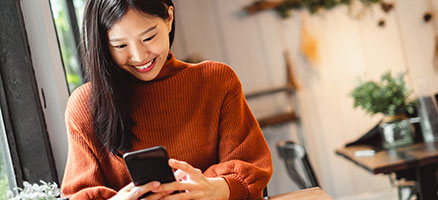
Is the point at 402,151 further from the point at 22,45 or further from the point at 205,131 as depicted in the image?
the point at 22,45

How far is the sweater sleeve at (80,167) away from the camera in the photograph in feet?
3.26

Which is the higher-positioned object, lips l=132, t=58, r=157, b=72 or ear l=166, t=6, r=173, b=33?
ear l=166, t=6, r=173, b=33

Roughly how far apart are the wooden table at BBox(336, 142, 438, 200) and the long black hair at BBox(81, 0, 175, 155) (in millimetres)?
1471

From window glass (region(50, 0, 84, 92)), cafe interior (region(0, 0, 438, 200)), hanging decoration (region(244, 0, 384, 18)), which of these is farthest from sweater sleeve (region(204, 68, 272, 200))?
hanging decoration (region(244, 0, 384, 18))

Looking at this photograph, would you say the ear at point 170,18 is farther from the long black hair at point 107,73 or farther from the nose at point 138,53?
the nose at point 138,53

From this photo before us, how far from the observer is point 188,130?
1.13 m

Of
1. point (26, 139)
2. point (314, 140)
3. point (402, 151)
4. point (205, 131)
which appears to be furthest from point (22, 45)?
point (314, 140)

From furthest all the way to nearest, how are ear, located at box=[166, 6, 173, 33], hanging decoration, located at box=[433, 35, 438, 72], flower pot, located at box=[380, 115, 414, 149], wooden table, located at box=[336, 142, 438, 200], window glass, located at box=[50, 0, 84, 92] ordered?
hanging decoration, located at box=[433, 35, 438, 72] → flower pot, located at box=[380, 115, 414, 149] → wooden table, located at box=[336, 142, 438, 200] → window glass, located at box=[50, 0, 84, 92] → ear, located at box=[166, 6, 173, 33]

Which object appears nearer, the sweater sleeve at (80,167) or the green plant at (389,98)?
the sweater sleeve at (80,167)

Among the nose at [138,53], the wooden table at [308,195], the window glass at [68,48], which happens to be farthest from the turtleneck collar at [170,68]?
the window glass at [68,48]

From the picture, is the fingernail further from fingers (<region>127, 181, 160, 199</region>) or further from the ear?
the ear

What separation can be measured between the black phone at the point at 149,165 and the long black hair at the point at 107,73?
0.20 m

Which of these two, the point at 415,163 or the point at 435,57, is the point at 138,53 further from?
the point at 435,57

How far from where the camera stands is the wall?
4.19 m
